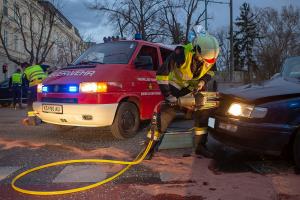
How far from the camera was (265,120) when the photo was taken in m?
5.06

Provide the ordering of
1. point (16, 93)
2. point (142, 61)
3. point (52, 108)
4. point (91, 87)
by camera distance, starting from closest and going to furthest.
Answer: point (91, 87), point (52, 108), point (142, 61), point (16, 93)

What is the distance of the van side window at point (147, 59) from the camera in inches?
312

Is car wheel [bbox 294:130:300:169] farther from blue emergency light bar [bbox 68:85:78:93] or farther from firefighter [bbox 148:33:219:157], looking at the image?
blue emergency light bar [bbox 68:85:78:93]

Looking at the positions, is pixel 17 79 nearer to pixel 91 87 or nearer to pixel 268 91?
pixel 91 87

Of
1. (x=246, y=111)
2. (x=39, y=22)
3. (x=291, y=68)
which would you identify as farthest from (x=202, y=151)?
(x=39, y=22)

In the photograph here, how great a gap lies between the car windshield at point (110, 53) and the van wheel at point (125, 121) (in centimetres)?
89

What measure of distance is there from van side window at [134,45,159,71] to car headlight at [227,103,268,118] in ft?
9.23

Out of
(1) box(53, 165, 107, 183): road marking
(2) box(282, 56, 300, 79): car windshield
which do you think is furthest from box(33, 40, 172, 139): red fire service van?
(2) box(282, 56, 300, 79): car windshield

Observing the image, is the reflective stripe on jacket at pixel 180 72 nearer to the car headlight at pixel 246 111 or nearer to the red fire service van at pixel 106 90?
the car headlight at pixel 246 111

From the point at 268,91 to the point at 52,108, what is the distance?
3.84 m

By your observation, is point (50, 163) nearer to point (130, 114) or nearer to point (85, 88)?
point (85, 88)

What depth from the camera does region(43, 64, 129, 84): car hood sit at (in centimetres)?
714

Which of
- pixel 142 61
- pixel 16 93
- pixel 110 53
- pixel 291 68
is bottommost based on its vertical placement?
pixel 16 93

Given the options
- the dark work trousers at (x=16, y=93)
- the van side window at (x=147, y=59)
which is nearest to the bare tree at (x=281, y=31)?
the dark work trousers at (x=16, y=93)
